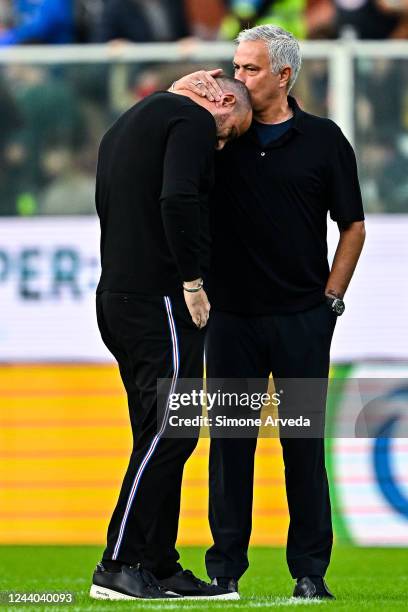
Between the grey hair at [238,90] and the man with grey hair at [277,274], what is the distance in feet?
0.62

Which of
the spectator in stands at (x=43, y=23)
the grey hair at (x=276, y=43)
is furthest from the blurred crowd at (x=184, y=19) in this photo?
the grey hair at (x=276, y=43)

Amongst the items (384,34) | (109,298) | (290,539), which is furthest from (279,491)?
(109,298)

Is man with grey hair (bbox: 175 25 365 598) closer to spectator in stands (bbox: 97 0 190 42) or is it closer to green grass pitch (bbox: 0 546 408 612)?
green grass pitch (bbox: 0 546 408 612)

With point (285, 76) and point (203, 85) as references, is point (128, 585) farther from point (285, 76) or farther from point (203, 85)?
point (285, 76)

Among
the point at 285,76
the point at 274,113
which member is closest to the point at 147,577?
the point at 274,113

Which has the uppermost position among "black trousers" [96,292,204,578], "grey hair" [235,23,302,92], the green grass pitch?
"grey hair" [235,23,302,92]

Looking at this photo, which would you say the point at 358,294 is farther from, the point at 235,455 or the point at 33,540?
the point at 235,455

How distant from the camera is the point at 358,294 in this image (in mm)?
10117

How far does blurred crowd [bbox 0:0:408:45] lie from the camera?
10.5m

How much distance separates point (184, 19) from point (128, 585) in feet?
18.6

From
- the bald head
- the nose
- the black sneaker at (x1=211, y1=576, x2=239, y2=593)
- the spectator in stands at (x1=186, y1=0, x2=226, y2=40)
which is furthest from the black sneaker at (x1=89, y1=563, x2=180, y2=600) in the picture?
the spectator in stands at (x1=186, y1=0, x2=226, y2=40)

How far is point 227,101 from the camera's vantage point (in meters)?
6.08

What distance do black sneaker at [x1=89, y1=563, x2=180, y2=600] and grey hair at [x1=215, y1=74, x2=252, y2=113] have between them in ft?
6.04

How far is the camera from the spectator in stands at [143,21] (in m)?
10.5
